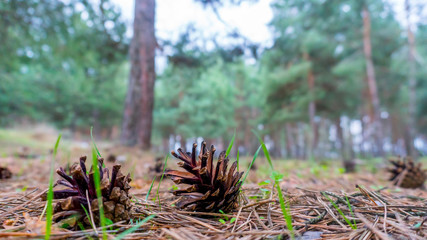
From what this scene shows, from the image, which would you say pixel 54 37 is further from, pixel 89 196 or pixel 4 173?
pixel 89 196

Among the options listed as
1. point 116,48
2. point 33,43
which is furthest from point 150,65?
point 33,43

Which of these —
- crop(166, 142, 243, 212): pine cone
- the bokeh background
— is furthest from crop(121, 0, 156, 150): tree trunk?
crop(166, 142, 243, 212): pine cone

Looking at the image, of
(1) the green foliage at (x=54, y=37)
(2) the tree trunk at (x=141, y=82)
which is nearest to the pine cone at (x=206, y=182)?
(2) the tree trunk at (x=141, y=82)

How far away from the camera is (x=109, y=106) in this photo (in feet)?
47.6

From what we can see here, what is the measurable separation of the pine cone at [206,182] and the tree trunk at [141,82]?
3473 millimetres

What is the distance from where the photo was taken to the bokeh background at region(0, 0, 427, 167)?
5.08 m

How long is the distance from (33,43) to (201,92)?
9370mm

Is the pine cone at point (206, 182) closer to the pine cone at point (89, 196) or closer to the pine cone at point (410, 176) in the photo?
the pine cone at point (89, 196)

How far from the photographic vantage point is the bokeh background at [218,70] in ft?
16.7

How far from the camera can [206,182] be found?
2.79 feet

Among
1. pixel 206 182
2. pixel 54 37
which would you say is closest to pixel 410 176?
pixel 206 182

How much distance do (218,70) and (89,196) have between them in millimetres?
11345

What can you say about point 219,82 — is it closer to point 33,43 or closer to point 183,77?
point 183,77

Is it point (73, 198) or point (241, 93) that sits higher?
point (241, 93)
